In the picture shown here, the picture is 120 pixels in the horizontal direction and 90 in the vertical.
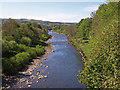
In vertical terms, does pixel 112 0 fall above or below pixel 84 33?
above

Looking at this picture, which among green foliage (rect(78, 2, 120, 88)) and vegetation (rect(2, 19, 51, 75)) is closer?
green foliage (rect(78, 2, 120, 88))

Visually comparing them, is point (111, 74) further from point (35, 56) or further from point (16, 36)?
point (16, 36)

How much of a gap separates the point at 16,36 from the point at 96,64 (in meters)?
33.8

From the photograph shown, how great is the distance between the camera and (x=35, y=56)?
31.8m

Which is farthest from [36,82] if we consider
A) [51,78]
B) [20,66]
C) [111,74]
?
[111,74]

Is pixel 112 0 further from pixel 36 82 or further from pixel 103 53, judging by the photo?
pixel 36 82

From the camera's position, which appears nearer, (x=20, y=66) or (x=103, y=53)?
(x=103, y=53)

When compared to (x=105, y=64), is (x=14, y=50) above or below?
below

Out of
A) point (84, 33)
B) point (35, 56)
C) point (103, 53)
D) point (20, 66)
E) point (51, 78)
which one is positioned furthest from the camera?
point (84, 33)

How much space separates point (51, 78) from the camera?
19.8m

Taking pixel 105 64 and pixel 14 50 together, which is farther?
pixel 14 50

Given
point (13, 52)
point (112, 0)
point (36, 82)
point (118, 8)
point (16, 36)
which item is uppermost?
point (112, 0)

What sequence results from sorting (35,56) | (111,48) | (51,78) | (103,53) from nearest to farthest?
(111,48) → (103,53) → (51,78) → (35,56)

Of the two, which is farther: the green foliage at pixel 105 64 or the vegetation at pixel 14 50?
the vegetation at pixel 14 50
